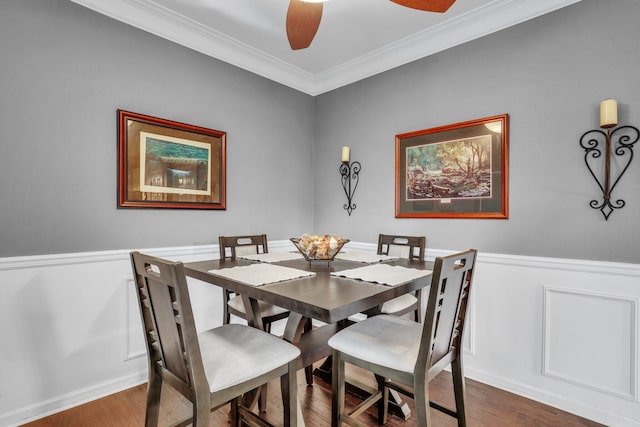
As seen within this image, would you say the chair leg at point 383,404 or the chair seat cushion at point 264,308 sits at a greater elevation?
the chair seat cushion at point 264,308

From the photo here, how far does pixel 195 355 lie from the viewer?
1.09 m

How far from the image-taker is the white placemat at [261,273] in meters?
1.43

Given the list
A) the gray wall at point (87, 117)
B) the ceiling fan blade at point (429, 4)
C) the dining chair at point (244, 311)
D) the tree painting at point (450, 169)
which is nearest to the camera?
the ceiling fan blade at point (429, 4)

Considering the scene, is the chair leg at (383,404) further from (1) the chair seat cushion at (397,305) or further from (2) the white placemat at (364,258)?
(2) the white placemat at (364,258)

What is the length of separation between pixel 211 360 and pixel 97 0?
2300 millimetres

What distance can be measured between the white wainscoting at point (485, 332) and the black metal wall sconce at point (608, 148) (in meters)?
0.36

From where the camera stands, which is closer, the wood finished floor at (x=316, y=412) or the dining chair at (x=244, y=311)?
the wood finished floor at (x=316, y=412)

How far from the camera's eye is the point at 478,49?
2311 millimetres

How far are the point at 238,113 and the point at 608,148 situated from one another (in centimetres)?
263

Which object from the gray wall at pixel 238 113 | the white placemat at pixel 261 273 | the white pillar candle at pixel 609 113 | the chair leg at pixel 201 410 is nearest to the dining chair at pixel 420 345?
the white placemat at pixel 261 273

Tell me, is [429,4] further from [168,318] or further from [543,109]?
[168,318]

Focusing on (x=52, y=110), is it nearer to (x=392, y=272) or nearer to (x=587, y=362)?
(x=392, y=272)

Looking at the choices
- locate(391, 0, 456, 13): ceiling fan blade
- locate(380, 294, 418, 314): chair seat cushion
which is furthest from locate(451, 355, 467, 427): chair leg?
locate(391, 0, 456, 13): ceiling fan blade

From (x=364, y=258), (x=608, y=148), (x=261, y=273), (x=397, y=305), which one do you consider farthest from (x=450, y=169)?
(x=261, y=273)
